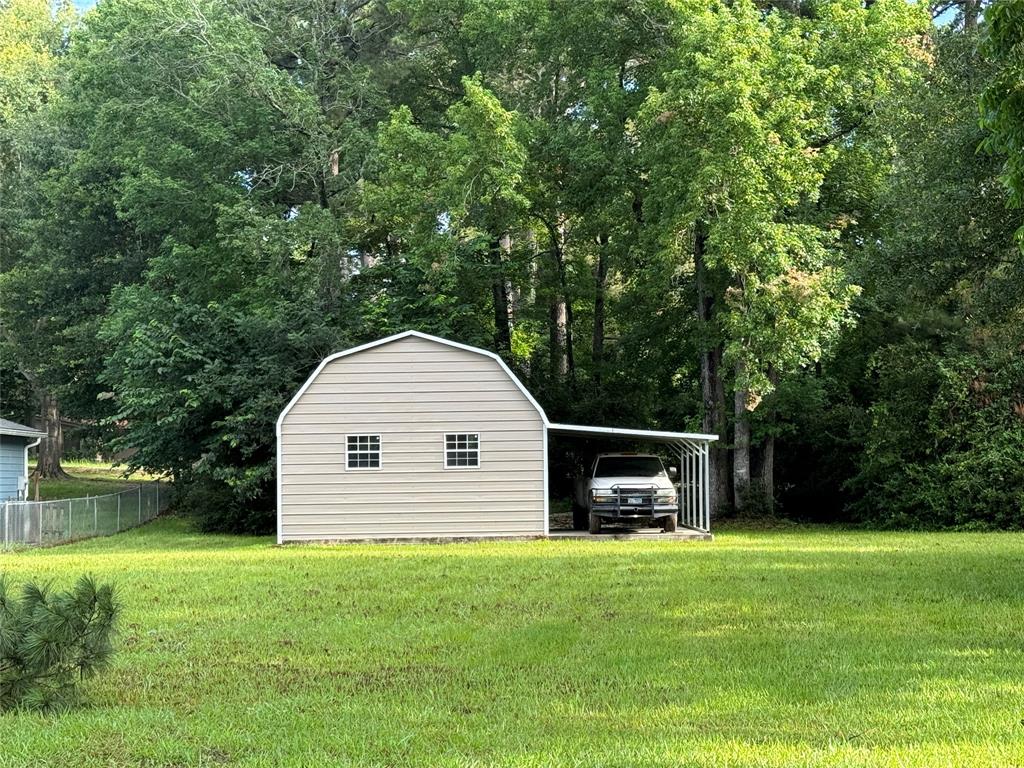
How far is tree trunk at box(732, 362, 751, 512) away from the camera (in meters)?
26.5

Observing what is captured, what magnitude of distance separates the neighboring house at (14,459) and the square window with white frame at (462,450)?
13512mm

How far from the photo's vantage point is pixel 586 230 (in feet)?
94.9

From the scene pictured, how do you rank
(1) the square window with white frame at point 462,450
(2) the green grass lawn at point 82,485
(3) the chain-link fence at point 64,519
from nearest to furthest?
1. (1) the square window with white frame at point 462,450
2. (3) the chain-link fence at point 64,519
3. (2) the green grass lawn at point 82,485

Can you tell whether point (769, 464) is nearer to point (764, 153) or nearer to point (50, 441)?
point (764, 153)

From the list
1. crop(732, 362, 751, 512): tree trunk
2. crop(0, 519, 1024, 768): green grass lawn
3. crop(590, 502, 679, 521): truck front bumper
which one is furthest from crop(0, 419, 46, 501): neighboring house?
crop(732, 362, 751, 512): tree trunk

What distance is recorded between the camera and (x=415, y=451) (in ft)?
69.6

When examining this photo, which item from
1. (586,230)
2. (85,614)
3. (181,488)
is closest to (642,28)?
(586,230)

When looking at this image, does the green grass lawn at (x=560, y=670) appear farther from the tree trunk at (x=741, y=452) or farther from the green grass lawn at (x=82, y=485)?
the green grass lawn at (x=82, y=485)

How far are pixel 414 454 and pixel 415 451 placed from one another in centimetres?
7

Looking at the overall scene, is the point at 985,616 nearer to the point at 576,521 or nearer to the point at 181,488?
the point at 576,521

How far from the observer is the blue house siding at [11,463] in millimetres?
28188

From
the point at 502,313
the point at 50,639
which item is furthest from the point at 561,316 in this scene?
the point at 50,639

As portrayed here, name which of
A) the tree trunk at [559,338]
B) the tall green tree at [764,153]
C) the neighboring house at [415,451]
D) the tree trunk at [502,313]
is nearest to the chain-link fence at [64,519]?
the neighboring house at [415,451]

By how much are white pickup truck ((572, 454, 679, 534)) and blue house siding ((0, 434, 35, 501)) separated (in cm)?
1687
